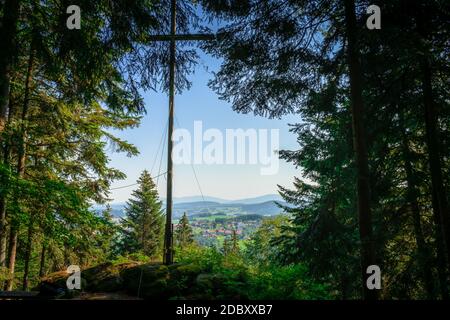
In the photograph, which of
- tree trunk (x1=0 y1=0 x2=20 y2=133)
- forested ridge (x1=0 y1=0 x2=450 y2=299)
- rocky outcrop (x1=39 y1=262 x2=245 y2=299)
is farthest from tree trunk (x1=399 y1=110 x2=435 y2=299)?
tree trunk (x1=0 y1=0 x2=20 y2=133)

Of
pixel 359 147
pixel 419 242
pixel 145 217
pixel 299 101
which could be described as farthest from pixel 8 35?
pixel 145 217

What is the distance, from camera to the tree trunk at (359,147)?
5.22m

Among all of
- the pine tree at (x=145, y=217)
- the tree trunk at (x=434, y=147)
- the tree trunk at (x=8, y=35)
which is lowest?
the pine tree at (x=145, y=217)

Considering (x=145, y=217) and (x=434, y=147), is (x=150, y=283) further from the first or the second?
(x=145, y=217)

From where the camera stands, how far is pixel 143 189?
35781mm

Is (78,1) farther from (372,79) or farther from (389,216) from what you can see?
(389,216)

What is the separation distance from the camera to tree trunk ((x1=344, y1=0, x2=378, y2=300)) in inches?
206

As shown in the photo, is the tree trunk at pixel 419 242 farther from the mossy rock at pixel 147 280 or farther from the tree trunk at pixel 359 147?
the mossy rock at pixel 147 280

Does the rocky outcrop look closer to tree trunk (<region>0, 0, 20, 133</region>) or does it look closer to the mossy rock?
the mossy rock

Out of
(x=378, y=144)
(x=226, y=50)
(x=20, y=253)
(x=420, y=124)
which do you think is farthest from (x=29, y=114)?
(x=420, y=124)

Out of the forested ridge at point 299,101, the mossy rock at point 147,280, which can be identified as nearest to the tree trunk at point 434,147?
the forested ridge at point 299,101

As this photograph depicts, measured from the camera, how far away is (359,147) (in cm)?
552
